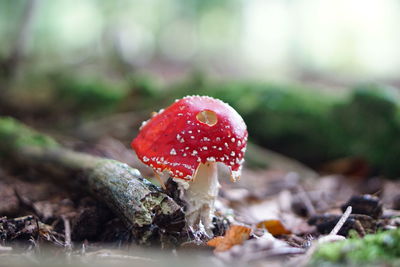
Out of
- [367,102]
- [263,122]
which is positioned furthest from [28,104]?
[367,102]

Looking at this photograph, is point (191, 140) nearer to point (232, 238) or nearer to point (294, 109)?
point (232, 238)

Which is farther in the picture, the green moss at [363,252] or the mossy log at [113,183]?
the mossy log at [113,183]

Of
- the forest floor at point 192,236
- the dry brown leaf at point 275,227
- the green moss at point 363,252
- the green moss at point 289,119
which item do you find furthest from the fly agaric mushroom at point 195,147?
the green moss at point 289,119

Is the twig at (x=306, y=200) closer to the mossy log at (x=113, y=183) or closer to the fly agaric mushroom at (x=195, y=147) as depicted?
the fly agaric mushroom at (x=195, y=147)

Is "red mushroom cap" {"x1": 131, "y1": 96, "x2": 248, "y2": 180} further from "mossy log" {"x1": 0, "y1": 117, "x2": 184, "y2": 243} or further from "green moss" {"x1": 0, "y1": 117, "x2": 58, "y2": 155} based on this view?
"green moss" {"x1": 0, "y1": 117, "x2": 58, "y2": 155}

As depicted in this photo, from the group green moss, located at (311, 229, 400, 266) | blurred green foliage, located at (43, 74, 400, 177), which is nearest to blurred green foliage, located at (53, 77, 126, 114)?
blurred green foliage, located at (43, 74, 400, 177)

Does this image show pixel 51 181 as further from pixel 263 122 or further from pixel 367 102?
pixel 367 102
